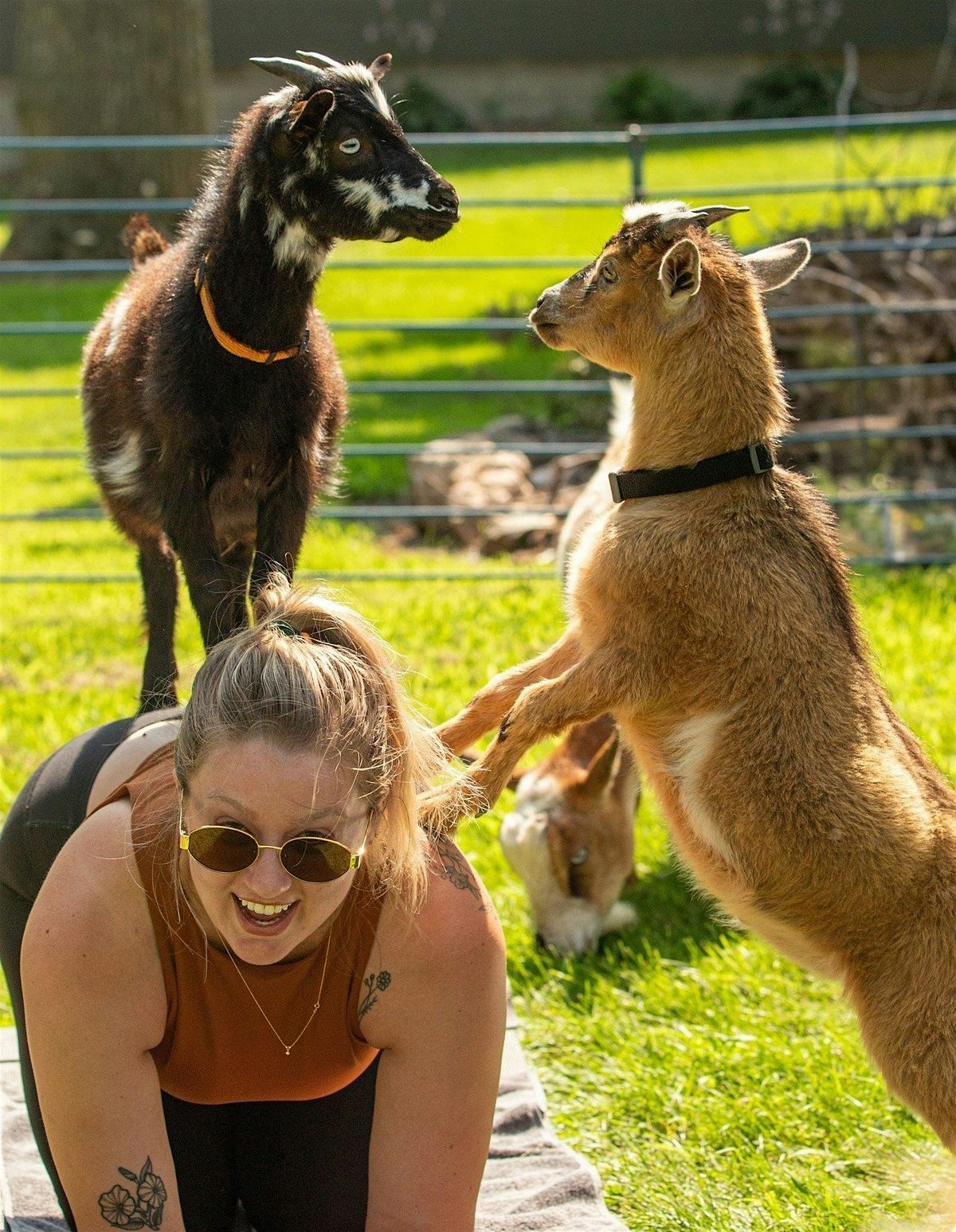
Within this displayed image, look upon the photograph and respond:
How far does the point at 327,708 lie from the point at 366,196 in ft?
3.38

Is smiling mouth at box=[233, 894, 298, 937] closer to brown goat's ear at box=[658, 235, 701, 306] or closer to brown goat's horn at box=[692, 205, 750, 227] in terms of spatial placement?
brown goat's ear at box=[658, 235, 701, 306]

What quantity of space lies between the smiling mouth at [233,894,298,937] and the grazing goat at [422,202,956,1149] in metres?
0.49

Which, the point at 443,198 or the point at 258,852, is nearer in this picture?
the point at 258,852

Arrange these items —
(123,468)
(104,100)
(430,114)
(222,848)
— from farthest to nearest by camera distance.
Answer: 1. (430,114)
2. (104,100)
3. (123,468)
4. (222,848)

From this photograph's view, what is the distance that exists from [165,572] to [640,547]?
4.01 feet

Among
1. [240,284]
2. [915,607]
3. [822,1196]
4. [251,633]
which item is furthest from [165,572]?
[915,607]

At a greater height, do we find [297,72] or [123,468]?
[297,72]

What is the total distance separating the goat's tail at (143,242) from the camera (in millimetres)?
3678

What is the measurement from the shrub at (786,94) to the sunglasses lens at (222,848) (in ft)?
66.6

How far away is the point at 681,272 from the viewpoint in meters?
3.03

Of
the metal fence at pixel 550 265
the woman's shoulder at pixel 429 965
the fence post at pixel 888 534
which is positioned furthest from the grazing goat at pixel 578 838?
the fence post at pixel 888 534

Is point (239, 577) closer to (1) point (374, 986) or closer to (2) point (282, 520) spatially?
(2) point (282, 520)

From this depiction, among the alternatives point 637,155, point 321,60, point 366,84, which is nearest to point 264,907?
point 366,84

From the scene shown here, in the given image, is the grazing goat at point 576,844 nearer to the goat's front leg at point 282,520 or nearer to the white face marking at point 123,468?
the goat's front leg at point 282,520
